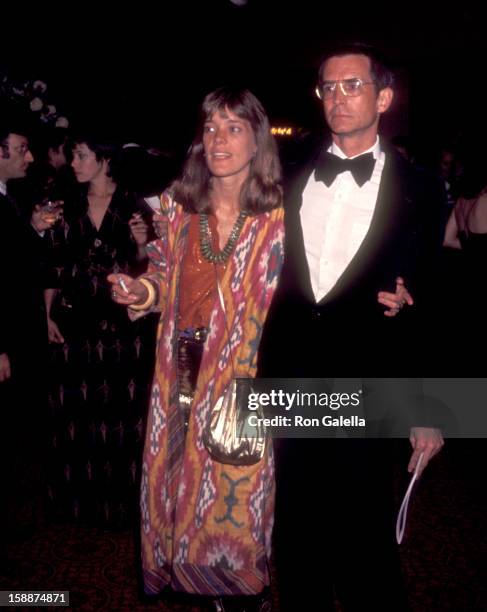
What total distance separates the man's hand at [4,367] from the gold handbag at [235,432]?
3.09ft

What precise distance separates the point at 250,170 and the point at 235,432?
0.91 m

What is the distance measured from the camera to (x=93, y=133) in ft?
9.16

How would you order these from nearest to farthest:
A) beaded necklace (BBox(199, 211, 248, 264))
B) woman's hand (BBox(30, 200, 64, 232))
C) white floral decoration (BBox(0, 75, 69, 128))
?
beaded necklace (BBox(199, 211, 248, 264)) → woman's hand (BBox(30, 200, 64, 232)) → white floral decoration (BBox(0, 75, 69, 128))

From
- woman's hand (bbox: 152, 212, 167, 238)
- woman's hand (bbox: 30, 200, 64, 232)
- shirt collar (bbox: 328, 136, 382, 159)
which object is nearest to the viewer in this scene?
shirt collar (bbox: 328, 136, 382, 159)

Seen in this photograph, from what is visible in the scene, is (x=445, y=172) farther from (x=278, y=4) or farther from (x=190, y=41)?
(x=190, y=41)

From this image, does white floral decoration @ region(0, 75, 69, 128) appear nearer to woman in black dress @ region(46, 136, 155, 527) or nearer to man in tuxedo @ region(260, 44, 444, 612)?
woman in black dress @ region(46, 136, 155, 527)

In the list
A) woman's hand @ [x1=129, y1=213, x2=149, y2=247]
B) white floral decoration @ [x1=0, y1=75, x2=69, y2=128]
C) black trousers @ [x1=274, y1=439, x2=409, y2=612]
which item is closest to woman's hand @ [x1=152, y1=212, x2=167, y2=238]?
woman's hand @ [x1=129, y1=213, x2=149, y2=247]

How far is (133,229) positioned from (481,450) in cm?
264

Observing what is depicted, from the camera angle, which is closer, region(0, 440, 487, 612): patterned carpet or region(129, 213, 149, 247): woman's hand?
region(0, 440, 487, 612): patterned carpet

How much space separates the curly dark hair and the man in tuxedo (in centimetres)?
13

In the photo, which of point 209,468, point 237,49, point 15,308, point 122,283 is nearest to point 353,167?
point 122,283

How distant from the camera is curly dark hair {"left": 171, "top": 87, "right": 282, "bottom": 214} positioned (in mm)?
1968

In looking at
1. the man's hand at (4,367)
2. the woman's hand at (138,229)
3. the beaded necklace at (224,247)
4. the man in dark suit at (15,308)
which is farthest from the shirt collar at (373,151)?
the man's hand at (4,367)

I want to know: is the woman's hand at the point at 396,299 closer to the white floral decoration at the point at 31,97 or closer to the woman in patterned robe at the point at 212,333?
the woman in patterned robe at the point at 212,333
